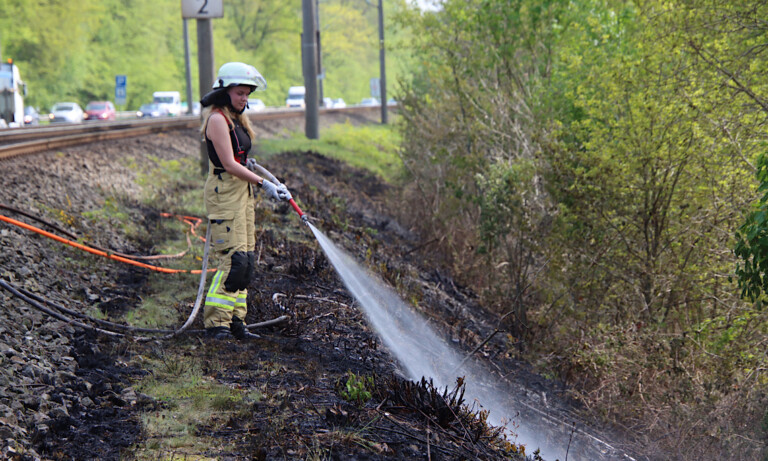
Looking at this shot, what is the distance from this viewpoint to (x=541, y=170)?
8.88 meters

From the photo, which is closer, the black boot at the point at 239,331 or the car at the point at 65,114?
the black boot at the point at 239,331

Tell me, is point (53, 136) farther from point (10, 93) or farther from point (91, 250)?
point (10, 93)

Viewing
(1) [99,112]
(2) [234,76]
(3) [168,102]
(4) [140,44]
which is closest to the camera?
(2) [234,76]

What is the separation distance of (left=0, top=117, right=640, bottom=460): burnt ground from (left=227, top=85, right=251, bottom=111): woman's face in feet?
5.81

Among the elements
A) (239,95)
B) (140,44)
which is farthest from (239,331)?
(140,44)

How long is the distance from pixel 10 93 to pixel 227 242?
88.9 ft

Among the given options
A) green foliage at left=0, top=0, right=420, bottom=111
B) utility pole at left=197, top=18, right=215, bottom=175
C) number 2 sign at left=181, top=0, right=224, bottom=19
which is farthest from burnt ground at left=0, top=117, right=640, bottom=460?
green foliage at left=0, top=0, right=420, bottom=111

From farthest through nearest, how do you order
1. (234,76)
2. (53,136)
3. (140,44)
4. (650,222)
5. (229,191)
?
1. (140,44)
2. (53,136)
3. (650,222)
4. (229,191)
5. (234,76)

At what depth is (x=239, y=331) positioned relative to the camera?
19.9ft

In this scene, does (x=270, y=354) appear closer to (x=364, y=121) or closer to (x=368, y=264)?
(x=368, y=264)

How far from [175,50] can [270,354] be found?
182ft

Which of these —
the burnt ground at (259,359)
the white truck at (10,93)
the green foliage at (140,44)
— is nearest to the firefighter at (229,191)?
the burnt ground at (259,359)

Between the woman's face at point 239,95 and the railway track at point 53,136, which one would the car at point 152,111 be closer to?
the railway track at point 53,136

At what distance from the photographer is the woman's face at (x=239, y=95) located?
5.96 m
